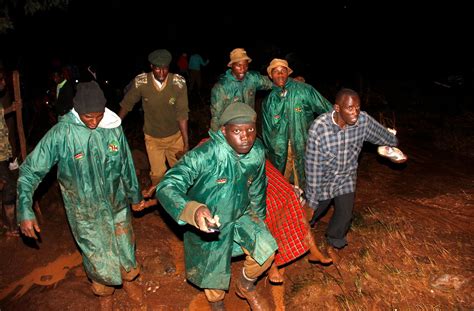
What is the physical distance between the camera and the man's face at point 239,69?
5.68 metres

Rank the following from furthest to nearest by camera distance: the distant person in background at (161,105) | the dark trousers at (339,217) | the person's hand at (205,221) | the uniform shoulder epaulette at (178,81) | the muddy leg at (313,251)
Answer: the uniform shoulder epaulette at (178,81)
the distant person in background at (161,105)
the muddy leg at (313,251)
the dark trousers at (339,217)
the person's hand at (205,221)

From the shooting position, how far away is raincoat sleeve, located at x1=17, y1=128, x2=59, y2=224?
3.37 meters

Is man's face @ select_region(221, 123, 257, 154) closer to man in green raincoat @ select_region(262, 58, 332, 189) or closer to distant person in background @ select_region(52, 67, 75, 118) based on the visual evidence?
man in green raincoat @ select_region(262, 58, 332, 189)

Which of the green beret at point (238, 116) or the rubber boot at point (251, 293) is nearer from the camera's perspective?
the green beret at point (238, 116)

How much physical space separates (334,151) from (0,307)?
12.5 ft

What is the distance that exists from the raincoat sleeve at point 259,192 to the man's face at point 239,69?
2373 mm

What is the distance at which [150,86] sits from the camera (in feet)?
17.9

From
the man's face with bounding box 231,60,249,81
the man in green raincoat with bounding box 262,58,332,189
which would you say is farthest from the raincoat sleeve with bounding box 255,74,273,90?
the man in green raincoat with bounding box 262,58,332,189

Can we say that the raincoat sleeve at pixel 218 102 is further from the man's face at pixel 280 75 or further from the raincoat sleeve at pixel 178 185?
the raincoat sleeve at pixel 178 185

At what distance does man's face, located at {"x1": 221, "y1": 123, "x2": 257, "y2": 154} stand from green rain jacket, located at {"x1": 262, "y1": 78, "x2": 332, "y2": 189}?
2.19 meters

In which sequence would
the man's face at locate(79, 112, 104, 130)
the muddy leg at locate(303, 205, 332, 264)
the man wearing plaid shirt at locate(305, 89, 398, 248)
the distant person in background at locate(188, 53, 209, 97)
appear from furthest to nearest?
the distant person in background at locate(188, 53, 209, 97) < the muddy leg at locate(303, 205, 332, 264) < the man wearing plaid shirt at locate(305, 89, 398, 248) < the man's face at locate(79, 112, 104, 130)

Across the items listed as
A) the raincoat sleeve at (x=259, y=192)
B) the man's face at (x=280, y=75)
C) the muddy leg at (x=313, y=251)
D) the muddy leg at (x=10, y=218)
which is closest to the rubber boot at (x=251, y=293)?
the raincoat sleeve at (x=259, y=192)

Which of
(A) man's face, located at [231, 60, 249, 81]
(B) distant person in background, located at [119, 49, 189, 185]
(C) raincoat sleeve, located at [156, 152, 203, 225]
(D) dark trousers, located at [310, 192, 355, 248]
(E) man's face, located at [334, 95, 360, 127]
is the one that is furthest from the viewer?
(A) man's face, located at [231, 60, 249, 81]

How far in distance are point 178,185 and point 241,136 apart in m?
0.59
